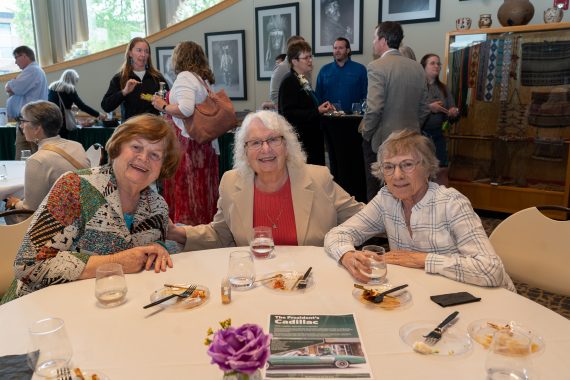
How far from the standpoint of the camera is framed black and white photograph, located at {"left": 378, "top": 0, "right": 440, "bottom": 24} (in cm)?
531

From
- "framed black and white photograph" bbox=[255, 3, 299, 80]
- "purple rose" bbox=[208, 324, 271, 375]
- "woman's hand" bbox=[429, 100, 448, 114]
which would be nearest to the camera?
"purple rose" bbox=[208, 324, 271, 375]

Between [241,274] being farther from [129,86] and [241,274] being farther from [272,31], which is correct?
[272,31]

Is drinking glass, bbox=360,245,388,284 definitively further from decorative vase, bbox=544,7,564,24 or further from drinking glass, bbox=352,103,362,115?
decorative vase, bbox=544,7,564,24

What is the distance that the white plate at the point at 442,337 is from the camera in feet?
3.79

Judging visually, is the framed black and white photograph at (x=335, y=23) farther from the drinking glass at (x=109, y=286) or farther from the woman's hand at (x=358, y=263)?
the drinking glass at (x=109, y=286)

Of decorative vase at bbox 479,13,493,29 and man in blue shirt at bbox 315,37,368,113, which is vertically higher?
decorative vase at bbox 479,13,493,29

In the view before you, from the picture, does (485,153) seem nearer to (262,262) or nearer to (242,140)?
(242,140)

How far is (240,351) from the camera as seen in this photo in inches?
31.0

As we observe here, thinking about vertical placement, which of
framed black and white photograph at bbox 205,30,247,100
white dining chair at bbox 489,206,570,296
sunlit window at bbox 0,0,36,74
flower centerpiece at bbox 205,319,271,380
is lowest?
white dining chair at bbox 489,206,570,296

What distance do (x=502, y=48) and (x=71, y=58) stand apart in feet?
22.4

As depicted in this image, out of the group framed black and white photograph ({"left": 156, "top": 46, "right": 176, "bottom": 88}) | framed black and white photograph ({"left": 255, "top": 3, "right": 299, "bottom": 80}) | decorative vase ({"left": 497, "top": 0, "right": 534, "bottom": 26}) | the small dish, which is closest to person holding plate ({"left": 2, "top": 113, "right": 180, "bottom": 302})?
the small dish

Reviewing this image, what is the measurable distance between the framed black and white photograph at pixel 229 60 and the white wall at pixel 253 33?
9 cm

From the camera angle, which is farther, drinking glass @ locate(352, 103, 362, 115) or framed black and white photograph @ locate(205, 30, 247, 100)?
framed black and white photograph @ locate(205, 30, 247, 100)

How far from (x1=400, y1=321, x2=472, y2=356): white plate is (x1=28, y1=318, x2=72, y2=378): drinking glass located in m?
0.83
